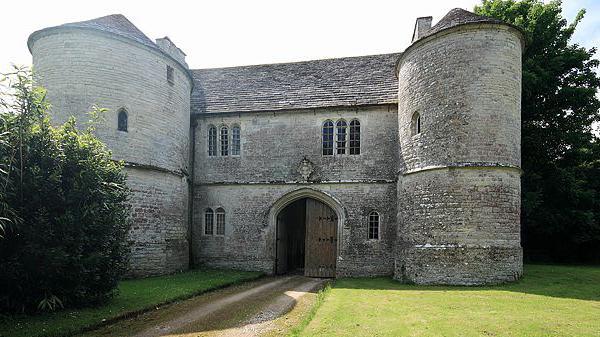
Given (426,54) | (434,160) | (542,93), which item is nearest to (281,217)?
(434,160)

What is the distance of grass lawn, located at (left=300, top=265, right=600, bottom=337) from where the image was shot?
8.02 metres

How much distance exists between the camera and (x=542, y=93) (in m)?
21.7

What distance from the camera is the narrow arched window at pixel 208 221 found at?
18.7 metres

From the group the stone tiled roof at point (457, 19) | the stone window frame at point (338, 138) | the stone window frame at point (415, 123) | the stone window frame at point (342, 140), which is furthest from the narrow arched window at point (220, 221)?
the stone tiled roof at point (457, 19)

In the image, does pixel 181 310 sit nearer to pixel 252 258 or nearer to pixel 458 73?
pixel 252 258

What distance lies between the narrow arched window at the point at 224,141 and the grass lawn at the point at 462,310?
8.33 meters

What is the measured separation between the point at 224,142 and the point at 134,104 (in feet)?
15.5

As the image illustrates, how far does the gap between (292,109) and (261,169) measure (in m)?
3.00

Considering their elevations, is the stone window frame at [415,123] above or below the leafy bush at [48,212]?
above

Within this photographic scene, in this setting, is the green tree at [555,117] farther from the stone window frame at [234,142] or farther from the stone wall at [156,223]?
the stone wall at [156,223]

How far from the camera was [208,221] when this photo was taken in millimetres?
18859

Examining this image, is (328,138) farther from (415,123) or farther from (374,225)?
(374,225)

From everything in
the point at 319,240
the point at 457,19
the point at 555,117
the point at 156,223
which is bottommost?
the point at 319,240

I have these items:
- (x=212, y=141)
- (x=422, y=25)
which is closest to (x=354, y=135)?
(x=422, y=25)
